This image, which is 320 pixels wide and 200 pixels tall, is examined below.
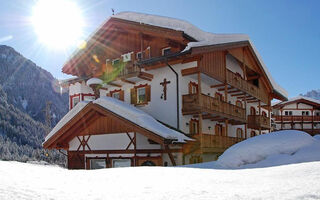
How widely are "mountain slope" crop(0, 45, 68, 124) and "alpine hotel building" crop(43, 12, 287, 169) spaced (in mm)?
146320

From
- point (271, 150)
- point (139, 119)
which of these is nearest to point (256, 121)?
point (139, 119)

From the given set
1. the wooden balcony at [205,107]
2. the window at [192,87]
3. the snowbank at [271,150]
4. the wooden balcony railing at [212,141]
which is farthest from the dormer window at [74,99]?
the snowbank at [271,150]

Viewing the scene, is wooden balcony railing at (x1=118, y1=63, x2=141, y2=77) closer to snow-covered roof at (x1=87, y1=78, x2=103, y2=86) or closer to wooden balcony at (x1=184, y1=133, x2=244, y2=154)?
snow-covered roof at (x1=87, y1=78, x2=103, y2=86)

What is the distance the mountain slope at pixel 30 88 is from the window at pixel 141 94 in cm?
14787

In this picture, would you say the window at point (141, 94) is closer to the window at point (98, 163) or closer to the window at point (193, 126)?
the window at point (193, 126)

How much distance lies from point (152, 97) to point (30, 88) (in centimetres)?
16720

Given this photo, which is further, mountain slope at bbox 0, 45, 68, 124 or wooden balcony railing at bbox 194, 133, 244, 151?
mountain slope at bbox 0, 45, 68, 124

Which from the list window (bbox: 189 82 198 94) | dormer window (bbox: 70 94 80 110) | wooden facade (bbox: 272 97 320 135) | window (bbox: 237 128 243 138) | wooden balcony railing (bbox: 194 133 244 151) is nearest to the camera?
wooden balcony railing (bbox: 194 133 244 151)

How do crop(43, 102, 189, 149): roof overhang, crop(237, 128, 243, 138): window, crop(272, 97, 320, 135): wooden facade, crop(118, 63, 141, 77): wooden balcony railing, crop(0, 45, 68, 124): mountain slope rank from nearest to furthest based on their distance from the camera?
crop(43, 102, 189, 149): roof overhang, crop(118, 63, 141, 77): wooden balcony railing, crop(237, 128, 243, 138): window, crop(272, 97, 320, 135): wooden facade, crop(0, 45, 68, 124): mountain slope

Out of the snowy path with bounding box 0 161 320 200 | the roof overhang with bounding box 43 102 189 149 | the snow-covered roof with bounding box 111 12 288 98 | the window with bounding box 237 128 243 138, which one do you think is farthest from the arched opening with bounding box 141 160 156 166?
the window with bounding box 237 128 243 138

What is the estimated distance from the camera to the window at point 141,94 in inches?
738

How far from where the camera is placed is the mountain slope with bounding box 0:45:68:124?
531 ft

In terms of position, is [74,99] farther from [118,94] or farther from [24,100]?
[24,100]

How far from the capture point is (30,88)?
167 metres
